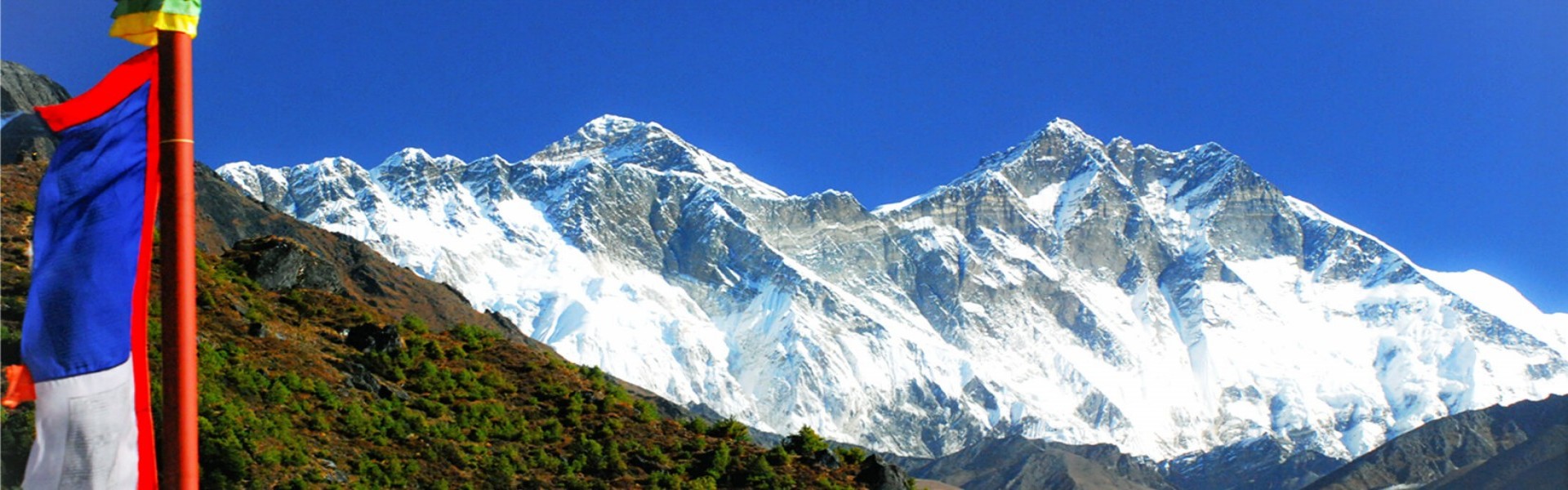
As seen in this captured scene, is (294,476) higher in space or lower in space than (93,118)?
higher

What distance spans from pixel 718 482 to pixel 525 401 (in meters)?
7.10

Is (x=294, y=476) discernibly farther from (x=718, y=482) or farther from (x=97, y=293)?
(x=97, y=293)

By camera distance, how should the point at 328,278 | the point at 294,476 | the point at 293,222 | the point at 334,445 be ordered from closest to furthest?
the point at 294,476 → the point at 334,445 → the point at 328,278 → the point at 293,222

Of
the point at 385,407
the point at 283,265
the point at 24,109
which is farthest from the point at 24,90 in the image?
the point at 385,407

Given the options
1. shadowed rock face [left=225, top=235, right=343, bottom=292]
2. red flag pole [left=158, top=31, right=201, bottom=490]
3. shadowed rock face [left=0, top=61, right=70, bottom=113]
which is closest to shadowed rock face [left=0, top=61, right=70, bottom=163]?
shadowed rock face [left=0, top=61, right=70, bottom=113]

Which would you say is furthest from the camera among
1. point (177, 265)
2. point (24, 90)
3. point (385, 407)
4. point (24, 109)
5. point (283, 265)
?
point (24, 90)

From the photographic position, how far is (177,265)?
9.02 metres

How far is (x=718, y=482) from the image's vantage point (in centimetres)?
5256

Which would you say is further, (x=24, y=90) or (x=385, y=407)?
(x=24, y=90)

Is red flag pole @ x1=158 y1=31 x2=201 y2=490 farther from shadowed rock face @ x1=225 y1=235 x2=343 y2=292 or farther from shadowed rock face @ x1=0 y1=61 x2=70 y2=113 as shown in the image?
shadowed rock face @ x1=0 y1=61 x2=70 y2=113

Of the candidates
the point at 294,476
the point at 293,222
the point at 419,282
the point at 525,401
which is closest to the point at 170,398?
the point at 294,476

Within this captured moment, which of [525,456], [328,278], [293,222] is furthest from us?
[293,222]

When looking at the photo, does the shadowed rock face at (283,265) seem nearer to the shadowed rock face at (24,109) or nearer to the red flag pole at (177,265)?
the shadowed rock face at (24,109)

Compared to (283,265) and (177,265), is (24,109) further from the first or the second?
(177,265)
